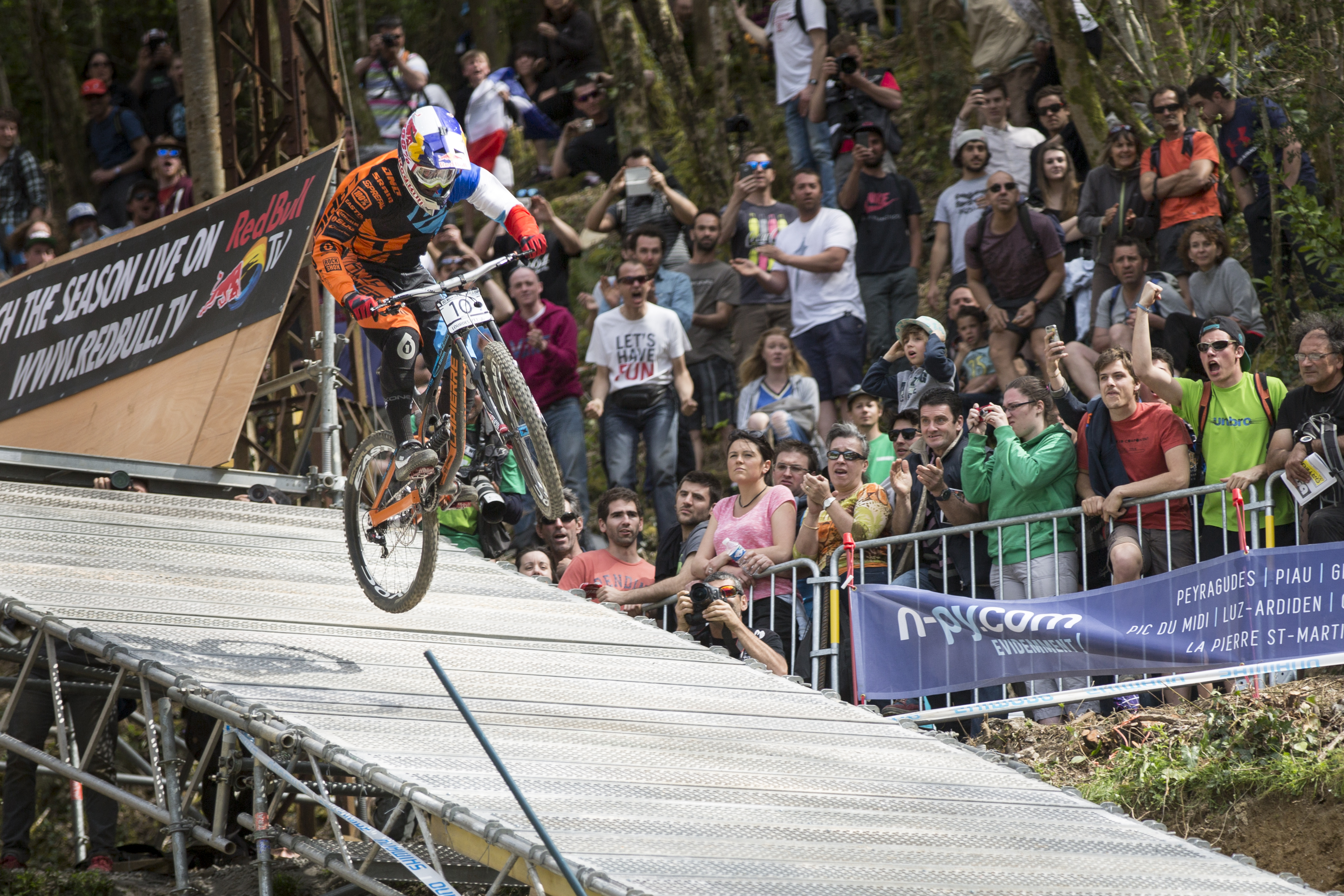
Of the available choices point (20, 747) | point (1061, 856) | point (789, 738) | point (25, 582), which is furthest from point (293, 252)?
point (1061, 856)

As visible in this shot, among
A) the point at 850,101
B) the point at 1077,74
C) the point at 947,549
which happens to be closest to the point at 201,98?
the point at 850,101

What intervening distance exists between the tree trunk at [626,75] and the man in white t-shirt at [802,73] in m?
3.85

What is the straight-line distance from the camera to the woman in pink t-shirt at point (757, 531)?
8266 mm

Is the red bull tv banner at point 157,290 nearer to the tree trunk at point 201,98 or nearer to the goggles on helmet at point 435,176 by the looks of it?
the tree trunk at point 201,98

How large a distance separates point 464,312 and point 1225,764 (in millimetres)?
4279

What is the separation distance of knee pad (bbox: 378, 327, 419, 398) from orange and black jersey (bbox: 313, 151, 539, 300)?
40cm

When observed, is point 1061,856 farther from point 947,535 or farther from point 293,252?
point 293,252

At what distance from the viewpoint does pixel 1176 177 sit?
9.57 metres

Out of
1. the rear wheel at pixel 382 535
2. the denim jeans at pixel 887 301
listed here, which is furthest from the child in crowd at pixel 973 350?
the rear wheel at pixel 382 535

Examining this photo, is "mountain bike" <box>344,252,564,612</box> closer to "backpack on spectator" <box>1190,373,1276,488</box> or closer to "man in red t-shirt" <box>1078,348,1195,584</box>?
"man in red t-shirt" <box>1078,348,1195,584</box>

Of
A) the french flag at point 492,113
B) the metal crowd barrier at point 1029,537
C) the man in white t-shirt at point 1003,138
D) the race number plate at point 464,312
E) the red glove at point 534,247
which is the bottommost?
Result: the metal crowd barrier at point 1029,537

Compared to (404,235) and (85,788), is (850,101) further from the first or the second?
(85,788)

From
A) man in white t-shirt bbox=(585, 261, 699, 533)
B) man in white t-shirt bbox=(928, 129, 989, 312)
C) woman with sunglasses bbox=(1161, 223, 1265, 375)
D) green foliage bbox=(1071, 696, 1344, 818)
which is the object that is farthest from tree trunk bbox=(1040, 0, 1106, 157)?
green foliage bbox=(1071, 696, 1344, 818)

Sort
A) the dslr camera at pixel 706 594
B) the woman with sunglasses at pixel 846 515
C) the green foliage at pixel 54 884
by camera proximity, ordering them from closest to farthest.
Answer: the woman with sunglasses at pixel 846 515
the dslr camera at pixel 706 594
the green foliage at pixel 54 884
